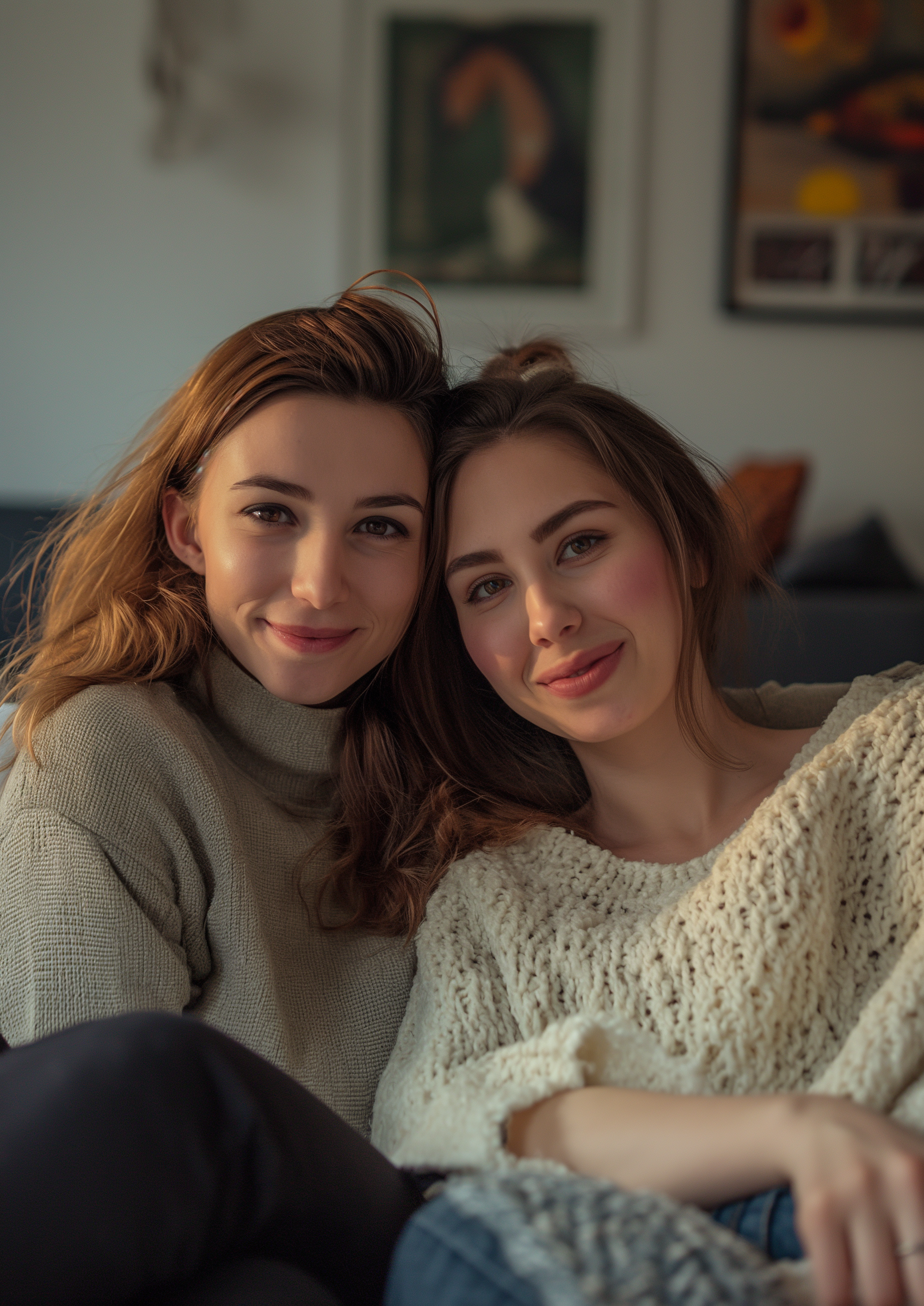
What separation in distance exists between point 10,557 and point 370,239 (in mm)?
1439

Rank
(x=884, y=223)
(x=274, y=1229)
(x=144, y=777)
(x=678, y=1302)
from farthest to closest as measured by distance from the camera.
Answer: (x=884, y=223)
(x=144, y=777)
(x=274, y=1229)
(x=678, y=1302)

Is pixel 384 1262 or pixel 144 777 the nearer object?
pixel 384 1262

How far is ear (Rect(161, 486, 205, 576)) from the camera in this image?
1.29 m

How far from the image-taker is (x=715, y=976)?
101cm

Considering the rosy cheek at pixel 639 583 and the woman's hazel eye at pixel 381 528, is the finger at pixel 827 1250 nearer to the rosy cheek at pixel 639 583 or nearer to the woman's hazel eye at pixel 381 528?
the rosy cheek at pixel 639 583

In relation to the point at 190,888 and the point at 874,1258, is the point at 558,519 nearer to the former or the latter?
the point at 190,888

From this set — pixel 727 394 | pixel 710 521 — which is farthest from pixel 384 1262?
pixel 727 394

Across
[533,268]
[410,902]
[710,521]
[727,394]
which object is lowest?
[410,902]

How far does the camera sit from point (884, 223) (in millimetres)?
3232

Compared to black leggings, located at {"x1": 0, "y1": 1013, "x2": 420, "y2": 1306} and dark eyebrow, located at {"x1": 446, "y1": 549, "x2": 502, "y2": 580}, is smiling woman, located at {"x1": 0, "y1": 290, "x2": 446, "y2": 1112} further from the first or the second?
black leggings, located at {"x1": 0, "y1": 1013, "x2": 420, "y2": 1306}

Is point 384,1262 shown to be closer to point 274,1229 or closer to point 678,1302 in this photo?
point 274,1229

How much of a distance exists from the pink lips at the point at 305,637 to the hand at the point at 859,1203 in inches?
25.4

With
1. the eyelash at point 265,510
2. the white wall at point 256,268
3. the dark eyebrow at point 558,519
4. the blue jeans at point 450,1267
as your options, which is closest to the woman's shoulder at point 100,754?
the eyelash at point 265,510

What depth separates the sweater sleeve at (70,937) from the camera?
1.00 metres
